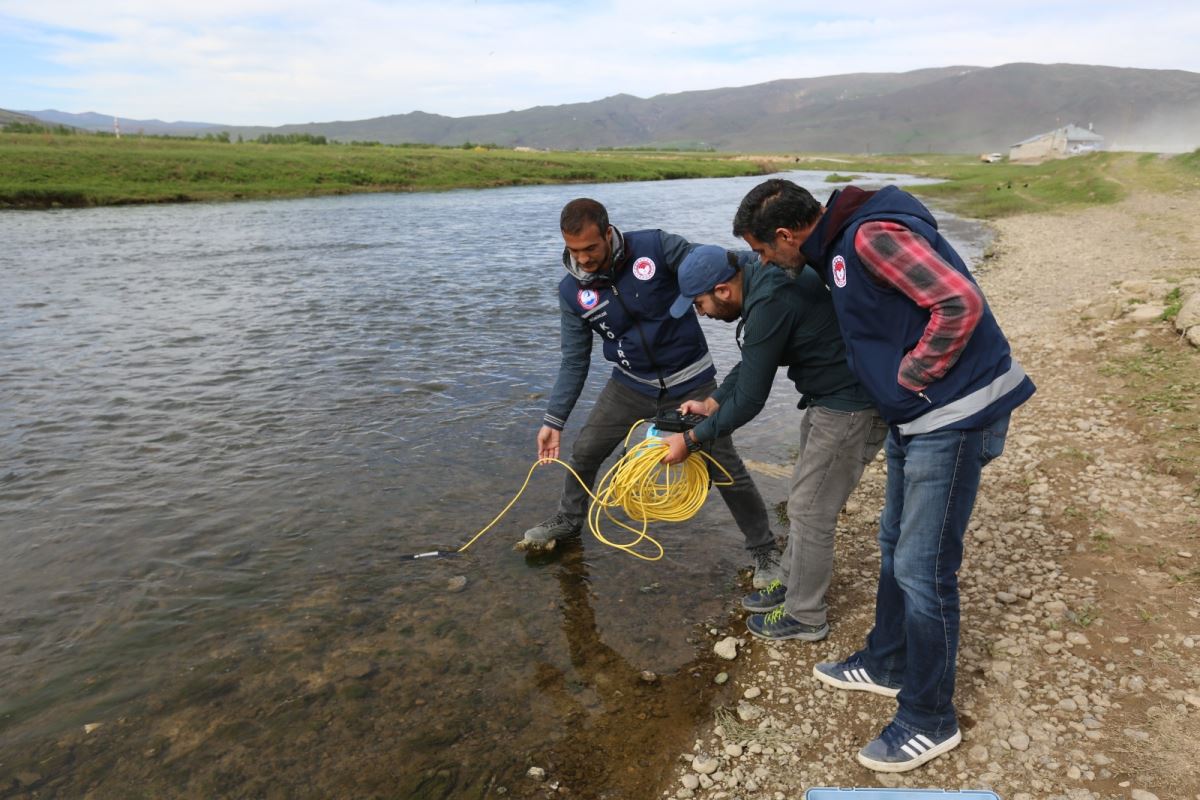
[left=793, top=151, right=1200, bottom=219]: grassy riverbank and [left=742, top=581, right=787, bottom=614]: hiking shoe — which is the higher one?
[left=793, top=151, right=1200, bottom=219]: grassy riverbank

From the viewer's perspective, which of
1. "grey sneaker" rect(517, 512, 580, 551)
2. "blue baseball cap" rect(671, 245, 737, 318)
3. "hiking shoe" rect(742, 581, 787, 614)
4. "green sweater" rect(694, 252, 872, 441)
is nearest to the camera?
"green sweater" rect(694, 252, 872, 441)

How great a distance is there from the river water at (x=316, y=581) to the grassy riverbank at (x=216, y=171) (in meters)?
31.6

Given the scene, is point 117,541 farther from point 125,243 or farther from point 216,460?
point 125,243

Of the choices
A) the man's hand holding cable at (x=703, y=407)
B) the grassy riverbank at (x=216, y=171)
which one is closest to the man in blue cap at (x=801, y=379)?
the man's hand holding cable at (x=703, y=407)

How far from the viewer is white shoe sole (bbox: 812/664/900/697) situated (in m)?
4.42

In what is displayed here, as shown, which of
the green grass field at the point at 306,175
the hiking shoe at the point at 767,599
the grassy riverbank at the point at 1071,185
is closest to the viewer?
the hiking shoe at the point at 767,599

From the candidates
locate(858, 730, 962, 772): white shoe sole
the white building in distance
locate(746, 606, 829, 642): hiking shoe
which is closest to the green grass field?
locate(746, 606, 829, 642): hiking shoe

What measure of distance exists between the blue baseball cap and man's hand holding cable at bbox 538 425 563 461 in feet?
6.39

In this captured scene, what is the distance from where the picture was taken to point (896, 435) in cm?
384

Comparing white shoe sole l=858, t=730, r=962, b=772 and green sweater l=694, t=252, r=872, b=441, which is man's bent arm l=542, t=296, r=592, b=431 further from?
white shoe sole l=858, t=730, r=962, b=772

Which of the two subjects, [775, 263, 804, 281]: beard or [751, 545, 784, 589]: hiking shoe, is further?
[751, 545, 784, 589]: hiking shoe

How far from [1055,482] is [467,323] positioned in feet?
38.1

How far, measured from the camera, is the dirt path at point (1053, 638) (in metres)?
3.78

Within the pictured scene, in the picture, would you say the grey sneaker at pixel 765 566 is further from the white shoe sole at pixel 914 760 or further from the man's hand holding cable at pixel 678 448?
the white shoe sole at pixel 914 760
